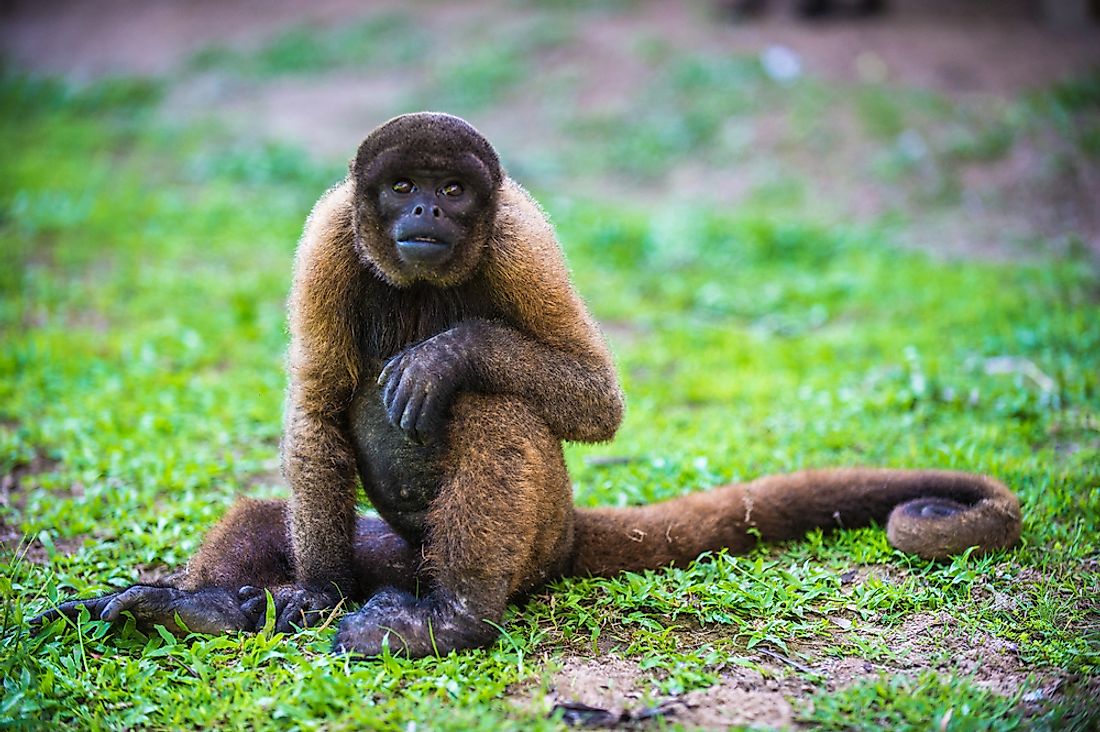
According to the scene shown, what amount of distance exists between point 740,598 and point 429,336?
172cm

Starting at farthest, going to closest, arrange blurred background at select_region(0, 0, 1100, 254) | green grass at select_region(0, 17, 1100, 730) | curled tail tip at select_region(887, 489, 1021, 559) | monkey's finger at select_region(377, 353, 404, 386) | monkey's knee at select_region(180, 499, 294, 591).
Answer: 1. blurred background at select_region(0, 0, 1100, 254)
2. curled tail tip at select_region(887, 489, 1021, 559)
3. monkey's knee at select_region(180, 499, 294, 591)
4. monkey's finger at select_region(377, 353, 404, 386)
5. green grass at select_region(0, 17, 1100, 730)

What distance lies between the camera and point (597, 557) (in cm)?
489

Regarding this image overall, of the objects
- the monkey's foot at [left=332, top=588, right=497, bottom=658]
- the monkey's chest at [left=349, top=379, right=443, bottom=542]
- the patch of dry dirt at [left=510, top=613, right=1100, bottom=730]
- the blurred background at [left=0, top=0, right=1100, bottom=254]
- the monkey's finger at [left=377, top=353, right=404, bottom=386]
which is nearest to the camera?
the patch of dry dirt at [left=510, top=613, right=1100, bottom=730]

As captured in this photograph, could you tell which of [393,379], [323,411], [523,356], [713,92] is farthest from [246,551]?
[713,92]

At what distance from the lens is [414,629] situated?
13.5 ft

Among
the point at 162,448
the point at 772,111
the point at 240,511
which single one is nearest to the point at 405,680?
the point at 240,511

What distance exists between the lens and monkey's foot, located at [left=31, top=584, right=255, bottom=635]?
13.8 feet

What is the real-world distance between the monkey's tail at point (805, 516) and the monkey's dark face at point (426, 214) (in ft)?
4.81

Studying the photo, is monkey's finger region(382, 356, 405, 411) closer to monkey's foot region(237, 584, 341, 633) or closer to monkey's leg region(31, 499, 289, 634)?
monkey's foot region(237, 584, 341, 633)

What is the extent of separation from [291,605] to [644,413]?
3549 millimetres

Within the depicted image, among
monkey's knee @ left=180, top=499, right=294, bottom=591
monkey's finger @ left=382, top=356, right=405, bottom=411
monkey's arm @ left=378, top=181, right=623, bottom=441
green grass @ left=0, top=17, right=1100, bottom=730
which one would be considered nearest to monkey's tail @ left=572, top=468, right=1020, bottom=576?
green grass @ left=0, top=17, right=1100, bottom=730

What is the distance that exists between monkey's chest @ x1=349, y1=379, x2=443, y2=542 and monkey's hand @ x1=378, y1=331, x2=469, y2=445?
0.16 metres

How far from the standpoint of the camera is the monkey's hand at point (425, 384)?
418cm

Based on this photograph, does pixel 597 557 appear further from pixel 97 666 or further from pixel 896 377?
pixel 896 377
